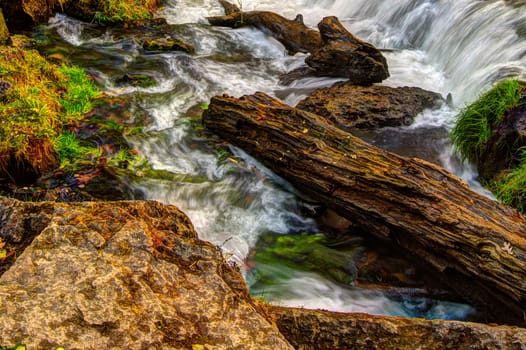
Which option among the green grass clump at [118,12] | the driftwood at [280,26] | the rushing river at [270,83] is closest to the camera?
the rushing river at [270,83]

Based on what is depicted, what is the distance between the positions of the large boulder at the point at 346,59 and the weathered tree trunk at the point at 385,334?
518 centimetres

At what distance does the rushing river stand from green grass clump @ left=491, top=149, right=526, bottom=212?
0.45m

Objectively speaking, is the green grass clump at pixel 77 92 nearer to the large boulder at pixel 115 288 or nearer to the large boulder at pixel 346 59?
the large boulder at pixel 346 59

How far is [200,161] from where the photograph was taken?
6074 millimetres

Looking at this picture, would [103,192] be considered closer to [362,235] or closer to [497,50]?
[362,235]

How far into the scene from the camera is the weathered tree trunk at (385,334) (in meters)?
2.72

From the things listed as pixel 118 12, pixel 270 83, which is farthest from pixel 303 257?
pixel 118 12

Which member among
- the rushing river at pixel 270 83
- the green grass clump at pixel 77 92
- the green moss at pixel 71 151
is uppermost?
the rushing river at pixel 270 83

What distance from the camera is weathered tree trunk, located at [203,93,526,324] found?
3645mm

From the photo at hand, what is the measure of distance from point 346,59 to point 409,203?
4171 mm

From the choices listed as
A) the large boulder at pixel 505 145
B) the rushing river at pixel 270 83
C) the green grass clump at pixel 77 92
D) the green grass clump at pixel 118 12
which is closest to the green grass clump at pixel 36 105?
the green grass clump at pixel 77 92

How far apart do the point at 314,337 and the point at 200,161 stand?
366 centimetres

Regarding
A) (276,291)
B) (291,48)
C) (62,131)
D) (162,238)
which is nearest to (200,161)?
(62,131)

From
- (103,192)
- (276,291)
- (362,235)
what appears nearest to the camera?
(276,291)
